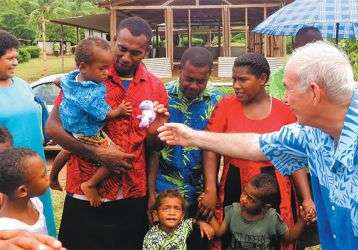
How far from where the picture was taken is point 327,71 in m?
2.43

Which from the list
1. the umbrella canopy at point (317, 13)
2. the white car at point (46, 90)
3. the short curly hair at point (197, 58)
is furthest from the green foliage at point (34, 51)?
the short curly hair at point (197, 58)

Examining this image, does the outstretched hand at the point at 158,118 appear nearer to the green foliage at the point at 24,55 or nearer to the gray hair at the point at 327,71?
the gray hair at the point at 327,71

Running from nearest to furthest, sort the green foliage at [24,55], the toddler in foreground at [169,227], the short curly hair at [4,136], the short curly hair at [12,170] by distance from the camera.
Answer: the short curly hair at [12,170] → the short curly hair at [4,136] → the toddler in foreground at [169,227] → the green foliage at [24,55]

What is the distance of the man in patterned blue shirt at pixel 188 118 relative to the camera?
3.70 metres

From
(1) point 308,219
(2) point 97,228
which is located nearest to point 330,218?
(1) point 308,219

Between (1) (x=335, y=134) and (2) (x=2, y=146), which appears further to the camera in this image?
(2) (x=2, y=146)

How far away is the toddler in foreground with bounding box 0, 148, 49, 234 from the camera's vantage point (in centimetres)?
299

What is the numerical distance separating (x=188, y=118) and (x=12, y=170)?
124cm

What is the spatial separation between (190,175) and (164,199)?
26cm

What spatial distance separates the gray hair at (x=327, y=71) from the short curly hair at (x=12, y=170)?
4.94 feet

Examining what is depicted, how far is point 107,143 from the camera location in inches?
134

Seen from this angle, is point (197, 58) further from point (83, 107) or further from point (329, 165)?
point (329, 165)

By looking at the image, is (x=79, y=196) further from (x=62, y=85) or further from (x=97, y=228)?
(x=62, y=85)

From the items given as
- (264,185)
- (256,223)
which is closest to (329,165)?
(264,185)
